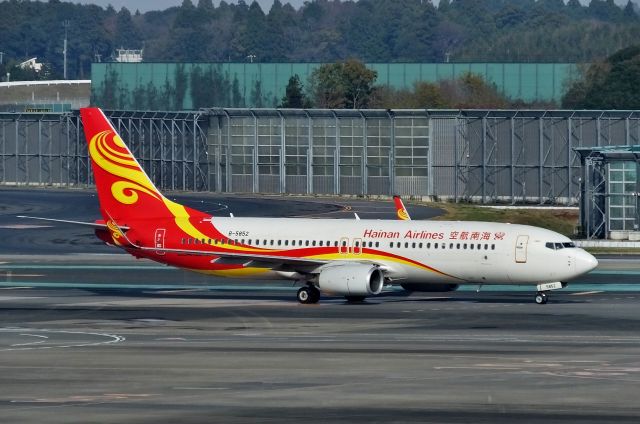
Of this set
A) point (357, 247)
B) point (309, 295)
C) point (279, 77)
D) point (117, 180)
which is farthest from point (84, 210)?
point (279, 77)

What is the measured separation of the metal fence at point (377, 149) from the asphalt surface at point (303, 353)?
54928 mm

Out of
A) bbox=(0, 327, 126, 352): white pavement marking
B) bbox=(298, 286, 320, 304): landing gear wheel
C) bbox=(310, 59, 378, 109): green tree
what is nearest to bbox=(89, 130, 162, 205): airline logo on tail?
bbox=(298, 286, 320, 304): landing gear wheel

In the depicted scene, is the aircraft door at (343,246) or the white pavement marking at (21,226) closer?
the aircraft door at (343,246)

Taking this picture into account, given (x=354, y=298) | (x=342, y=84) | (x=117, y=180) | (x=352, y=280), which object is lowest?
(x=354, y=298)

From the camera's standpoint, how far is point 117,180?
62.5m

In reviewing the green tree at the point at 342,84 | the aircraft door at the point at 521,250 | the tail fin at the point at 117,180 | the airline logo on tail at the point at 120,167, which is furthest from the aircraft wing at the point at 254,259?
the green tree at the point at 342,84

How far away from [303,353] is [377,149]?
9217cm

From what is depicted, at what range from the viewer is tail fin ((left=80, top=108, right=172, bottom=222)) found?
61875 millimetres

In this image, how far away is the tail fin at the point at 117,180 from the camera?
6188cm

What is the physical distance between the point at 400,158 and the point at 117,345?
89615 mm

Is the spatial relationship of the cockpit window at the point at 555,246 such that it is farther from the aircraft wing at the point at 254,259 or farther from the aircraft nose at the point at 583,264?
the aircraft wing at the point at 254,259

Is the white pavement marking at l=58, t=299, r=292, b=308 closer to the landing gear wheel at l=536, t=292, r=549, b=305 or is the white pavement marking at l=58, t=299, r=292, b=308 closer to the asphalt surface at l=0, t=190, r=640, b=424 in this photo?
the asphalt surface at l=0, t=190, r=640, b=424

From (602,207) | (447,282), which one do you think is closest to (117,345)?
(447,282)

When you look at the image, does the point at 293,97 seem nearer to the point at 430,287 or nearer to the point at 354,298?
the point at 430,287
